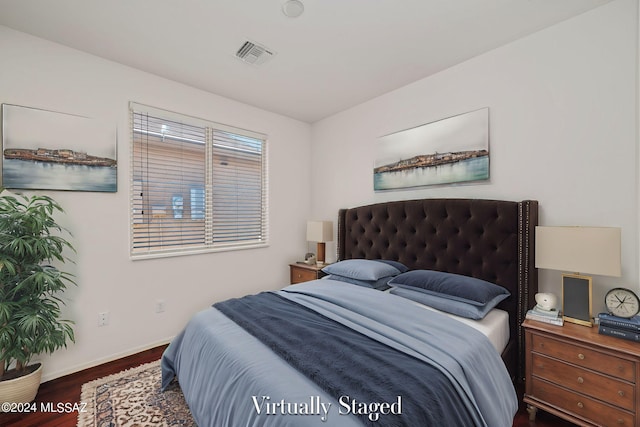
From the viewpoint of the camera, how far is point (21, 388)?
1.78 meters

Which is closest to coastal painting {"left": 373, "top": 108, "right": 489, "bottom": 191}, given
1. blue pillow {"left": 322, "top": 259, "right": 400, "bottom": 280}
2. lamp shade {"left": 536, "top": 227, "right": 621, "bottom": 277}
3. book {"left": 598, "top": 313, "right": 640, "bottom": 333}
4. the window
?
lamp shade {"left": 536, "top": 227, "right": 621, "bottom": 277}

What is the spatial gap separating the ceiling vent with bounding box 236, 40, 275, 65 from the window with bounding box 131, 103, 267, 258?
986 millimetres

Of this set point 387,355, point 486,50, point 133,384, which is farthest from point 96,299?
point 486,50

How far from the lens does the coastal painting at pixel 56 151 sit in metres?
1.99

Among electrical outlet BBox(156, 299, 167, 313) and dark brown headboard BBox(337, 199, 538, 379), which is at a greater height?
dark brown headboard BBox(337, 199, 538, 379)

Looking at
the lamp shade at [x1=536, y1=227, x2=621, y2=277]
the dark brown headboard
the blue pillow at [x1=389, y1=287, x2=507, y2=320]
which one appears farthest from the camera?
the dark brown headboard

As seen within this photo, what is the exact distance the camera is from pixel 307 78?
8.78 feet

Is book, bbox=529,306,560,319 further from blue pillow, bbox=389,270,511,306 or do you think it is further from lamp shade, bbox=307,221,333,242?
lamp shade, bbox=307,221,333,242

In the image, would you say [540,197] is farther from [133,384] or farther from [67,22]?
[67,22]

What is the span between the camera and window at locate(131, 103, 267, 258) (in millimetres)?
2621

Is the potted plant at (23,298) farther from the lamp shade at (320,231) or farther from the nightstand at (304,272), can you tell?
the lamp shade at (320,231)

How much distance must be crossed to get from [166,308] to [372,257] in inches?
85.0

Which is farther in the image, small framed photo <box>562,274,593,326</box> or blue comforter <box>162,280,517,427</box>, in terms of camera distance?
small framed photo <box>562,274,593,326</box>

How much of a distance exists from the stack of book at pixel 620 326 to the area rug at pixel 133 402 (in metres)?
2.45
